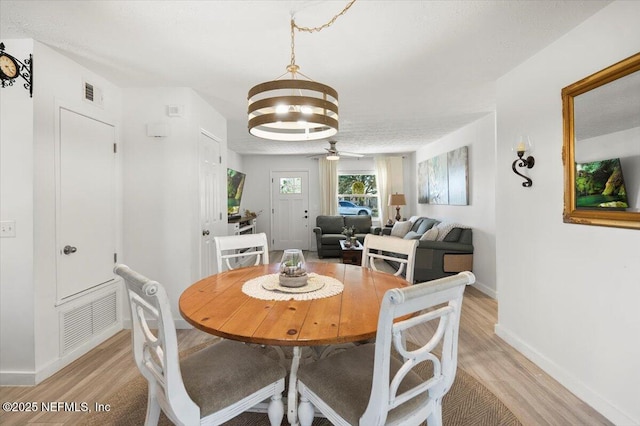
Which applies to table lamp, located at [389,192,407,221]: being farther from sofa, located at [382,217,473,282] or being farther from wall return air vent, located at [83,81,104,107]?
wall return air vent, located at [83,81,104,107]

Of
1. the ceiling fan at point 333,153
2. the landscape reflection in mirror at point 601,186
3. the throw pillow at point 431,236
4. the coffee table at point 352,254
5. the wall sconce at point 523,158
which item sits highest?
the ceiling fan at point 333,153

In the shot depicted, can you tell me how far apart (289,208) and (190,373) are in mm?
6300

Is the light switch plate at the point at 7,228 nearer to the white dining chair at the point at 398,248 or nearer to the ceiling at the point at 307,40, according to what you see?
the ceiling at the point at 307,40

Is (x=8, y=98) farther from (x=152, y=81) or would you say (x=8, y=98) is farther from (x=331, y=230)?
(x=331, y=230)

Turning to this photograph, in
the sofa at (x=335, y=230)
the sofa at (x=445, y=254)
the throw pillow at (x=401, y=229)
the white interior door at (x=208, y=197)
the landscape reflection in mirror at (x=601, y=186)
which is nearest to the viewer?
the landscape reflection in mirror at (x=601, y=186)

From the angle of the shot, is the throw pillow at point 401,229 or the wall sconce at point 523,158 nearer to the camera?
the wall sconce at point 523,158

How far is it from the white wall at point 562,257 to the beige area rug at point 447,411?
59cm

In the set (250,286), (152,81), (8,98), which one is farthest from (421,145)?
(8,98)

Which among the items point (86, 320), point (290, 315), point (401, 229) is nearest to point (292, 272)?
point (290, 315)

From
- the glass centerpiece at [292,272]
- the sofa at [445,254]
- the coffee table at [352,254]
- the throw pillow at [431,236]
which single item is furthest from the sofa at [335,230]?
the glass centerpiece at [292,272]

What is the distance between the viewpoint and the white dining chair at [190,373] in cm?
108

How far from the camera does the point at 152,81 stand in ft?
9.39

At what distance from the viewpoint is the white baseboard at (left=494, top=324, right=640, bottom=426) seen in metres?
1.72

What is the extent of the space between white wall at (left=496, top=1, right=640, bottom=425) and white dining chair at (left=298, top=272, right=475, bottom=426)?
1247mm
